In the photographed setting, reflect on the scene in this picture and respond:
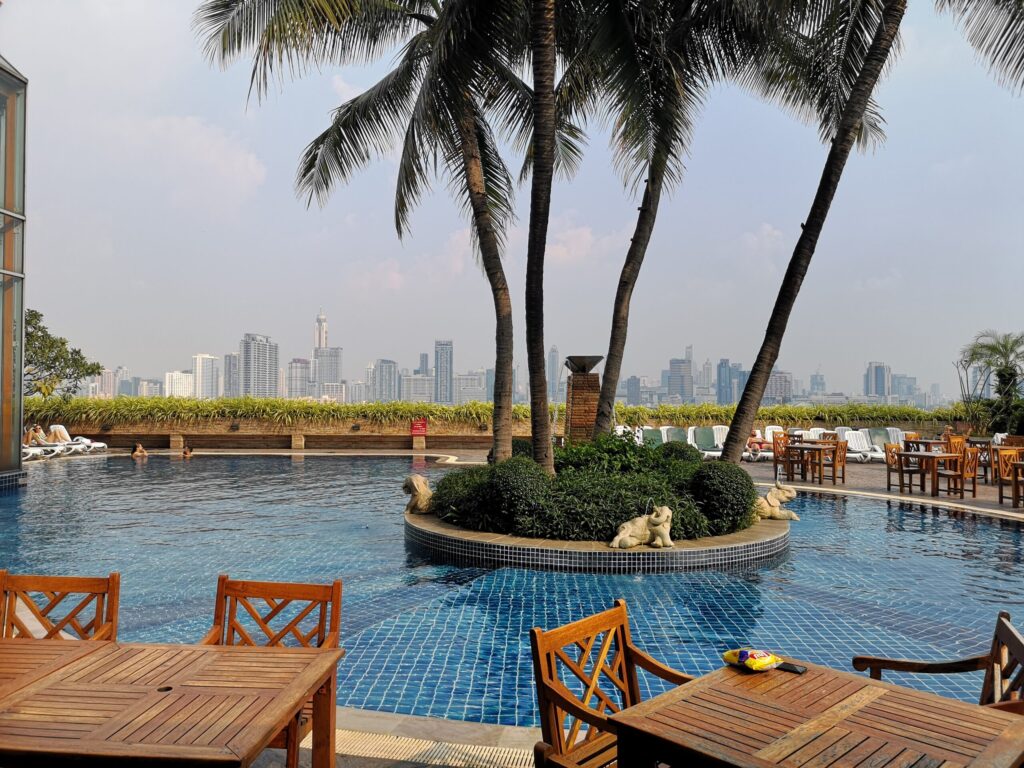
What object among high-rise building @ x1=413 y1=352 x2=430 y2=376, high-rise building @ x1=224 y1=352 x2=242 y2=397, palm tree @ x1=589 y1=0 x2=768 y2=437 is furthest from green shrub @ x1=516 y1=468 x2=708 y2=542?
high-rise building @ x1=413 y1=352 x2=430 y2=376

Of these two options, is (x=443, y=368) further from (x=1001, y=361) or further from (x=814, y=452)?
(x=814, y=452)

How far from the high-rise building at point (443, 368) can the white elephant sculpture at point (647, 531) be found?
85302mm

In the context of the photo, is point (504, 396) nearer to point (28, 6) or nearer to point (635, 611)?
point (635, 611)

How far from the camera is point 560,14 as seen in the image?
9969mm

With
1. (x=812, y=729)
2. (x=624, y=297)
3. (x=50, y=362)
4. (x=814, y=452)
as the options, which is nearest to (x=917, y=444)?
(x=814, y=452)

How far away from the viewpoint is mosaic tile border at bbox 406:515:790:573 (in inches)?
305

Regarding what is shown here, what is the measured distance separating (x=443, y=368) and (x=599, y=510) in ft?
311

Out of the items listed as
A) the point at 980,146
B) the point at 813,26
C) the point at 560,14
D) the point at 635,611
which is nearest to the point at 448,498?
the point at 635,611

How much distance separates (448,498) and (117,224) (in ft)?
144

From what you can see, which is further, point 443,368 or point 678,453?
point 443,368

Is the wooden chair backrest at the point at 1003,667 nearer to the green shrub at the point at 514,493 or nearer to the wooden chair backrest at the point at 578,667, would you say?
the wooden chair backrest at the point at 578,667

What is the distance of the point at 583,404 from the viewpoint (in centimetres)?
1252

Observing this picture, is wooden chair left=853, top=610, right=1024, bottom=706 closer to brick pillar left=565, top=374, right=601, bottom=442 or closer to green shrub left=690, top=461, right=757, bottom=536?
green shrub left=690, top=461, right=757, bottom=536

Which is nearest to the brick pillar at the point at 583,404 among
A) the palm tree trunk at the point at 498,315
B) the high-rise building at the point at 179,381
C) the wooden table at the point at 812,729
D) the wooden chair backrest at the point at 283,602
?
the palm tree trunk at the point at 498,315
